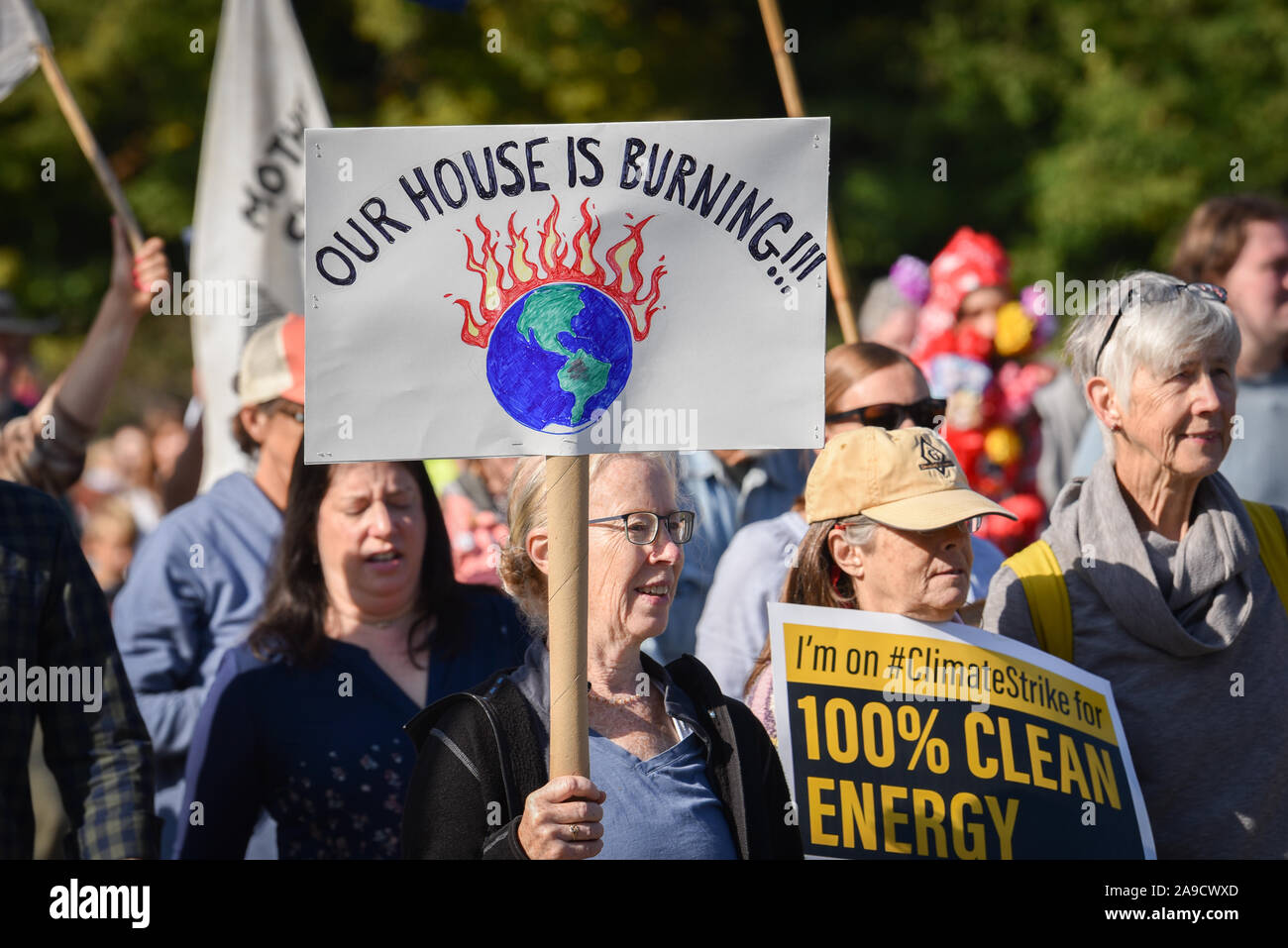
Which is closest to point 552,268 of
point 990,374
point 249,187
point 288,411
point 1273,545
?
point 1273,545

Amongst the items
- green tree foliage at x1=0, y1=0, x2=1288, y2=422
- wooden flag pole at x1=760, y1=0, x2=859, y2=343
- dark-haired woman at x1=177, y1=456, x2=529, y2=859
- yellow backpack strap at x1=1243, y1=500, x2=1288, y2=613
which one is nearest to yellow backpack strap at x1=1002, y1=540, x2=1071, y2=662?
yellow backpack strap at x1=1243, y1=500, x2=1288, y2=613

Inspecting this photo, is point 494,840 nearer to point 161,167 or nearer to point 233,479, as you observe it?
point 233,479

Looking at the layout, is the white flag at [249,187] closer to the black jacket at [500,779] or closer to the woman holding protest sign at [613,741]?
the woman holding protest sign at [613,741]

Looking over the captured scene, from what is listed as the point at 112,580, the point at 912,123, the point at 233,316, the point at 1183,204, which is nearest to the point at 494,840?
the point at 233,316

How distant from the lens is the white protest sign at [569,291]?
94.6 inches

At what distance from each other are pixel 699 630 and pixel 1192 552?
4.04 ft

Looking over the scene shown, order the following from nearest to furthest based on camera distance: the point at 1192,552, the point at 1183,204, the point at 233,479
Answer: the point at 1192,552 → the point at 233,479 → the point at 1183,204

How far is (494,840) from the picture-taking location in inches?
93.8

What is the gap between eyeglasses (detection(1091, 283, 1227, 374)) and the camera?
2.86 m

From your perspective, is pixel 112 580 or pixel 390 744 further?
pixel 112 580

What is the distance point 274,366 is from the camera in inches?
157

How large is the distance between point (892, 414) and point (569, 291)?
1.31 m

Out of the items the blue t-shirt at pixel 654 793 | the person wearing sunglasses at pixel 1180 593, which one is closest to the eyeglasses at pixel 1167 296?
the person wearing sunglasses at pixel 1180 593

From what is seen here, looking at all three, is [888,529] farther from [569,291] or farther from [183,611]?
[183,611]
